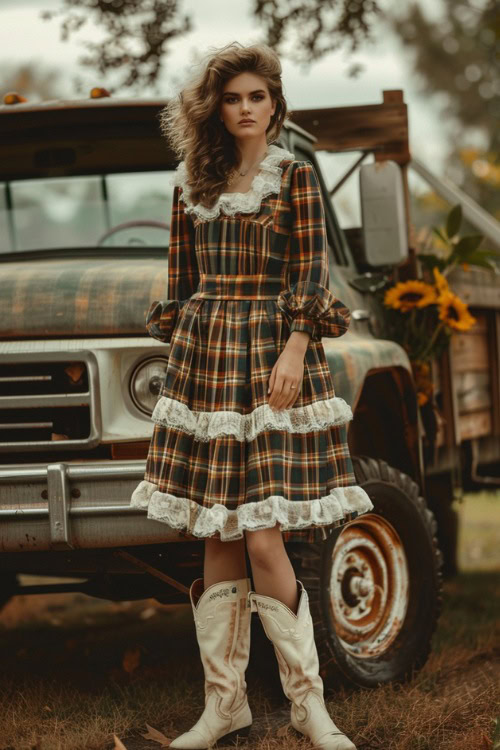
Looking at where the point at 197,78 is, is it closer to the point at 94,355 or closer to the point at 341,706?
the point at 94,355

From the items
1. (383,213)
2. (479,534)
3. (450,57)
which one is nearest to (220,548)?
(383,213)

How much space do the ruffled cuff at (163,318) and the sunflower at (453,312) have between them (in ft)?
5.77

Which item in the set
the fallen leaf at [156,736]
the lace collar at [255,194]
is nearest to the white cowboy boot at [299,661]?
the fallen leaf at [156,736]

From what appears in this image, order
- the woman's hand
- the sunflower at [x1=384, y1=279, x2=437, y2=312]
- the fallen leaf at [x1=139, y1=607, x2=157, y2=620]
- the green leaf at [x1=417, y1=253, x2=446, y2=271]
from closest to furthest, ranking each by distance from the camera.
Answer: the woman's hand
the sunflower at [x1=384, y1=279, x2=437, y2=312]
the green leaf at [x1=417, y1=253, x2=446, y2=271]
the fallen leaf at [x1=139, y1=607, x2=157, y2=620]

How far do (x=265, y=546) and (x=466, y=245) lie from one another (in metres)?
2.48

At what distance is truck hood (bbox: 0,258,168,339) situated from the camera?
11.0 ft

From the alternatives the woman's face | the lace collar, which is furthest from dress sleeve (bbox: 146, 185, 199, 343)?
the woman's face

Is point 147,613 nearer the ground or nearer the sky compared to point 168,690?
nearer the ground

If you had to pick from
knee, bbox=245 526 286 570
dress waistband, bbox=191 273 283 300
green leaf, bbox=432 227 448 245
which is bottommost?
knee, bbox=245 526 286 570

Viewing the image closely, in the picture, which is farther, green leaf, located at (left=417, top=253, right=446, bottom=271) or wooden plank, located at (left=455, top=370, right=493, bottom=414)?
wooden plank, located at (left=455, top=370, right=493, bottom=414)

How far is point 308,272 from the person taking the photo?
2.97 meters

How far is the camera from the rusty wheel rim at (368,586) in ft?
12.2

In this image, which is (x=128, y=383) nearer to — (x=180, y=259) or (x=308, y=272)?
(x=180, y=259)

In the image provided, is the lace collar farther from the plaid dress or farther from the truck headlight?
the truck headlight
